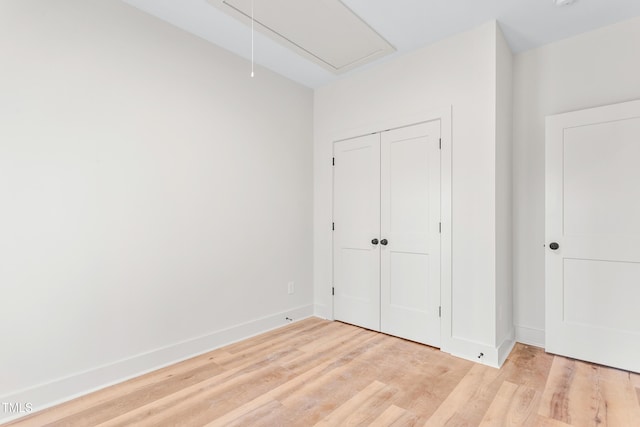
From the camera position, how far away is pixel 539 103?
9.69ft

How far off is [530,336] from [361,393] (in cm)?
188

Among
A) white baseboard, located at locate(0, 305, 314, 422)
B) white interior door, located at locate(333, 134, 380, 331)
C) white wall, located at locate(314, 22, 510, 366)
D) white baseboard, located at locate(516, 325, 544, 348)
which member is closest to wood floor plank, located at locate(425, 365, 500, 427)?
white wall, located at locate(314, 22, 510, 366)

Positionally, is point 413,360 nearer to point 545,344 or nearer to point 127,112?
point 545,344

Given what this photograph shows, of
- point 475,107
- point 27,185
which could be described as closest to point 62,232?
point 27,185

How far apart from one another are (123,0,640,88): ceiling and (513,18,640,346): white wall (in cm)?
16

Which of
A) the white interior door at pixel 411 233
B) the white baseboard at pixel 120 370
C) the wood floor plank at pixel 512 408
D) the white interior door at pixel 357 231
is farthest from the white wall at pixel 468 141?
the white baseboard at pixel 120 370

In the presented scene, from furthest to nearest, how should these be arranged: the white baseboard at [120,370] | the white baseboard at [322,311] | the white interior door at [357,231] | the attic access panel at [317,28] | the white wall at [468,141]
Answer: the white baseboard at [322,311] → the white interior door at [357,231] → the white wall at [468,141] → the attic access panel at [317,28] → the white baseboard at [120,370]

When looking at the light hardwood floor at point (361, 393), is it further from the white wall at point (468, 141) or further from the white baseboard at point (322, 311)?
the white baseboard at point (322, 311)

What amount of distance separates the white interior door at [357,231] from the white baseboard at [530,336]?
4.39ft

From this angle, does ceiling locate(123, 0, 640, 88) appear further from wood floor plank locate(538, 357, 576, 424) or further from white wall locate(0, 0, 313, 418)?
wood floor plank locate(538, 357, 576, 424)

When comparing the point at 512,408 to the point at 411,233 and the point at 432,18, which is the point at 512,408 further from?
the point at 432,18

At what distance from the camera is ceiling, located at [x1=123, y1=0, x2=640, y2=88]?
2.38 meters

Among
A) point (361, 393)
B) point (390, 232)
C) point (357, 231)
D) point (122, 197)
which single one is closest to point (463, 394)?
point (361, 393)

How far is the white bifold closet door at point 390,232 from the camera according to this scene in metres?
2.97
